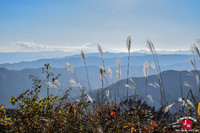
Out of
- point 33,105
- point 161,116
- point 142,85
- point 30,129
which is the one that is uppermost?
point 33,105

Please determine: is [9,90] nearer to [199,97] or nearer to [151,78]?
[151,78]

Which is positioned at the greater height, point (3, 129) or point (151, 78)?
point (3, 129)

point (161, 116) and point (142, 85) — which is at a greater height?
point (161, 116)

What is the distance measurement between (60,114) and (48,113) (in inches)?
7.2

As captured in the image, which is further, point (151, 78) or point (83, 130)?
point (151, 78)

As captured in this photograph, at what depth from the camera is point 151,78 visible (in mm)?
115500

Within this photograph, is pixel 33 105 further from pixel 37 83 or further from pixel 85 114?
pixel 85 114

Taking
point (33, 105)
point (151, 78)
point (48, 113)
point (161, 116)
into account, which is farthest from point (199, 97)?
point (151, 78)

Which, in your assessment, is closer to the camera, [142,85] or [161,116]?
[161,116]

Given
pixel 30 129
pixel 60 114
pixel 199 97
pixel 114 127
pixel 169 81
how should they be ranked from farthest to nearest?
pixel 169 81
pixel 199 97
pixel 60 114
pixel 30 129
pixel 114 127

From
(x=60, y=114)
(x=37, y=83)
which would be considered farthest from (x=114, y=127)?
(x=37, y=83)

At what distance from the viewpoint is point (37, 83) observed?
2732 millimetres

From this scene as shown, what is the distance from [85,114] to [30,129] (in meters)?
0.85

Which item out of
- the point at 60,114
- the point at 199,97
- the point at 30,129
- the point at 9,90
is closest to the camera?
the point at 30,129
